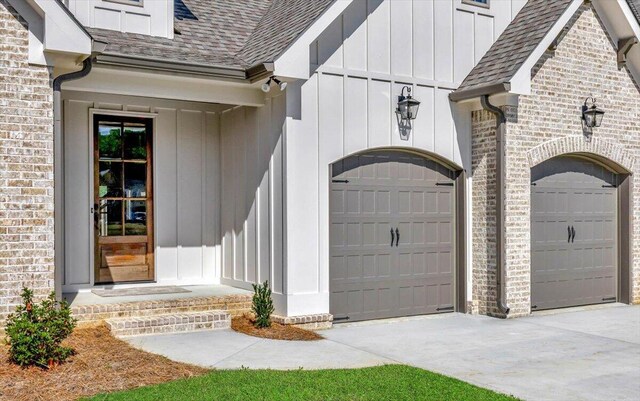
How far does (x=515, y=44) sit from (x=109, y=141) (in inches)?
254

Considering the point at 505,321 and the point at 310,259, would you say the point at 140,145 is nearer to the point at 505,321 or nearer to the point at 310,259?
the point at 310,259

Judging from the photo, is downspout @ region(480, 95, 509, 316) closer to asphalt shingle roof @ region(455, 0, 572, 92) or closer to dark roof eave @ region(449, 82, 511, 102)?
dark roof eave @ region(449, 82, 511, 102)

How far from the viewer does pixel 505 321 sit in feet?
33.1

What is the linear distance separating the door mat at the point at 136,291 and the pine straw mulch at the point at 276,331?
119cm

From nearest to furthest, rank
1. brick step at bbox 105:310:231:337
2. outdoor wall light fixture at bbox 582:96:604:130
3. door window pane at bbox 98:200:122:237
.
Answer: brick step at bbox 105:310:231:337 < door window pane at bbox 98:200:122:237 < outdoor wall light fixture at bbox 582:96:604:130

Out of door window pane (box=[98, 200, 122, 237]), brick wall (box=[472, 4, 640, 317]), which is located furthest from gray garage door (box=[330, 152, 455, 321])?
door window pane (box=[98, 200, 122, 237])

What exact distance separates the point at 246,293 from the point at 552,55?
6153mm

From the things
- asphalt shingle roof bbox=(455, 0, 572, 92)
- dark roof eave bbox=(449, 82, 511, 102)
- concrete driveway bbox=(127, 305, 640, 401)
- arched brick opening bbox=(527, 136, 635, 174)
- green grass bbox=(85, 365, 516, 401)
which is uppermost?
asphalt shingle roof bbox=(455, 0, 572, 92)

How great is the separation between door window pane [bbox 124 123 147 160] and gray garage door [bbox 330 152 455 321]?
309cm

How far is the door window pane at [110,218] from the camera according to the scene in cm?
1016

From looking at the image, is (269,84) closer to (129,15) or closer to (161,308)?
(129,15)

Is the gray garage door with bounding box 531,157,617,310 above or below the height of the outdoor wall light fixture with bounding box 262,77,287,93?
below

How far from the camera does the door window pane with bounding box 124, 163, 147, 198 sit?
34.0ft

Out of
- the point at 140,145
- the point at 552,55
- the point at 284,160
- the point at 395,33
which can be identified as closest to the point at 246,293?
the point at 284,160
